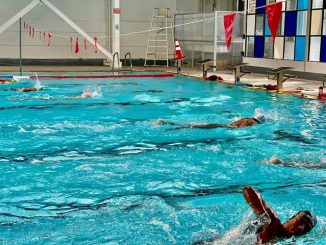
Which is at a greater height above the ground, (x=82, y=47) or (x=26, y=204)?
(x=82, y=47)

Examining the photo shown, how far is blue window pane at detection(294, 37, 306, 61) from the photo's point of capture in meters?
16.9

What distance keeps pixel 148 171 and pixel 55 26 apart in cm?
1972

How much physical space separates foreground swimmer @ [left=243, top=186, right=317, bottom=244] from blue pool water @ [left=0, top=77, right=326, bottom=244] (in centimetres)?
13

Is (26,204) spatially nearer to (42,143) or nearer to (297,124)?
(42,143)

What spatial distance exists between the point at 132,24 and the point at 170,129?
57.8 ft

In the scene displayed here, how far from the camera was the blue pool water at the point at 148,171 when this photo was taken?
453 centimetres

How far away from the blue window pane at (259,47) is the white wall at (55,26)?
330 inches

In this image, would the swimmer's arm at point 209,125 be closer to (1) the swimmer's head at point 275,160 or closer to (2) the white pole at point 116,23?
(1) the swimmer's head at point 275,160

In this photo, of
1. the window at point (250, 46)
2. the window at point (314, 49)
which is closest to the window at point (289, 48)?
the window at point (314, 49)

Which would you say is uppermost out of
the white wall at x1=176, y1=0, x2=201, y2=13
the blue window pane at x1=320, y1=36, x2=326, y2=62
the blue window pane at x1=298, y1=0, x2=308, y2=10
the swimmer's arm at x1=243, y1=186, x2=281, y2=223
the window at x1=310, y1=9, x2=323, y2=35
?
the white wall at x1=176, y1=0, x2=201, y2=13

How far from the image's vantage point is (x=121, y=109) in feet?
38.1

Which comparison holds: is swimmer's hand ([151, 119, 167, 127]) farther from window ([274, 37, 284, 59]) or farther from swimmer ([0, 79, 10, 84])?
window ([274, 37, 284, 59])

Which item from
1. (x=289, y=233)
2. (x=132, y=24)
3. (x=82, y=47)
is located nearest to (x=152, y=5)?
(x=132, y=24)

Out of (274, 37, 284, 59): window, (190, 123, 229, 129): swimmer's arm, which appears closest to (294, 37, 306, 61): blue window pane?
(274, 37, 284, 59): window
